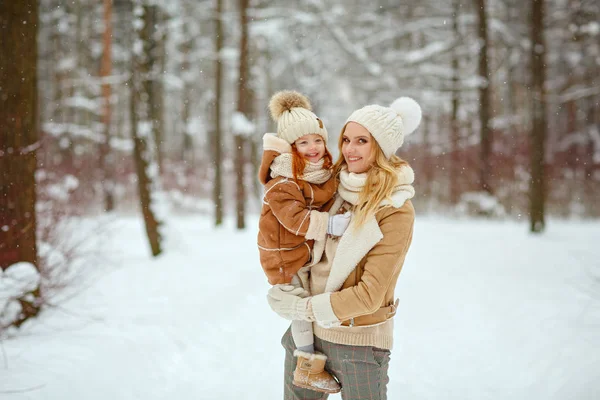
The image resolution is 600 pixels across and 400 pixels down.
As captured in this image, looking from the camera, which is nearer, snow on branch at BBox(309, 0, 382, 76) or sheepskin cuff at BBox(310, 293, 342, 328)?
sheepskin cuff at BBox(310, 293, 342, 328)

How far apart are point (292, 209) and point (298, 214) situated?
0.04 metres

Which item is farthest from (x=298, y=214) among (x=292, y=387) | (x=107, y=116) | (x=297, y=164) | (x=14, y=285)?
(x=107, y=116)

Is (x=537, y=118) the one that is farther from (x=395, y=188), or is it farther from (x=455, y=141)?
(x=395, y=188)

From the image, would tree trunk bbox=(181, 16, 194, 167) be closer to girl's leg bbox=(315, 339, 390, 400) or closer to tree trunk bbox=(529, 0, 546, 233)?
tree trunk bbox=(529, 0, 546, 233)

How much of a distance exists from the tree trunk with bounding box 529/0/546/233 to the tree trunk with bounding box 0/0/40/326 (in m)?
9.97

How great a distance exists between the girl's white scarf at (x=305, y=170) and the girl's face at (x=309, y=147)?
Answer: 5 cm

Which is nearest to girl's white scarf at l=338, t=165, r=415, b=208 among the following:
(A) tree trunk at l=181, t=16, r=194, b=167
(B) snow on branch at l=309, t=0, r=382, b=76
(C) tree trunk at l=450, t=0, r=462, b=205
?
(B) snow on branch at l=309, t=0, r=382, b=76

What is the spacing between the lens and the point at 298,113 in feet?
7.53

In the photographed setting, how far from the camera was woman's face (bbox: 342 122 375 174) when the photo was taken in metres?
2.08

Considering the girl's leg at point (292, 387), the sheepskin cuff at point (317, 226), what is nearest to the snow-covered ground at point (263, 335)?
the girl's leg at point (292, 387)

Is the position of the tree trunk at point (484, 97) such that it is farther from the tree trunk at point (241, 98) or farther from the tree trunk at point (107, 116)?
the tree trunk at point (107, 116)

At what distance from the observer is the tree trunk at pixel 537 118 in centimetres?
999

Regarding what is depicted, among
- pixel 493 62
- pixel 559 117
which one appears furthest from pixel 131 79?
pixel 559 117

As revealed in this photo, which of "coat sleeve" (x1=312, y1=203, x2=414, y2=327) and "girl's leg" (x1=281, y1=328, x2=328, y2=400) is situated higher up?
"coat sleeve" (x1=312, y1=203, x2=414, y2=327)
